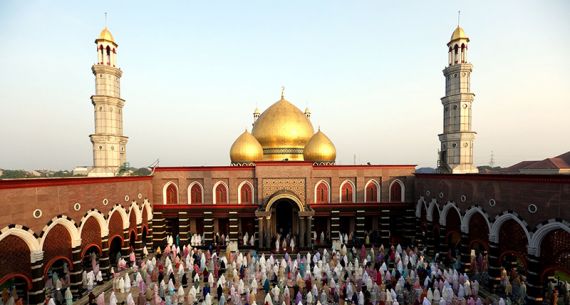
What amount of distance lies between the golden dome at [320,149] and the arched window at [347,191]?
3.83m

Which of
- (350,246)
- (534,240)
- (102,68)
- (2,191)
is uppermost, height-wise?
(102,68)

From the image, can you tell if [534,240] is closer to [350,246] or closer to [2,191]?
[350,246]

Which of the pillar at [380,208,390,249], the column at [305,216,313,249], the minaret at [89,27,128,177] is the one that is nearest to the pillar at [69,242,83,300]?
the minaret at [89,27,128,177]

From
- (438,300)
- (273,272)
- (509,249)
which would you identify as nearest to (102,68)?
(273,272)

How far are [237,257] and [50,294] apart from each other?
10188 mm

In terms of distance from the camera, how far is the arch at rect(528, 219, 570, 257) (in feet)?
40.4

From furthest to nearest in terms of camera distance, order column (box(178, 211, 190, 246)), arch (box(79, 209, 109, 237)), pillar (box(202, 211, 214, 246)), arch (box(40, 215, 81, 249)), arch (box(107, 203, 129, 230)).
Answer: pillar (box(202, 211, 214, 246)) → column (box(178, 211, 190, 246)) → arch (box(107, 203, 129, 230)) → arch (box(79, 209, 109, 237)) → arch (box(40, 215, 81, 249))

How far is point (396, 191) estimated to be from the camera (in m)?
25.0

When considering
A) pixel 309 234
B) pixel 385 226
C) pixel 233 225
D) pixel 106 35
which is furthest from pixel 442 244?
pixel 106 35

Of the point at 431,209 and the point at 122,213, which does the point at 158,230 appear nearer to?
the point at 122,213

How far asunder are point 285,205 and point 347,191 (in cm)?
650

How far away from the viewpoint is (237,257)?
19.4 m

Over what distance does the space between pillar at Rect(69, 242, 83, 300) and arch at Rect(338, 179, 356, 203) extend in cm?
1874

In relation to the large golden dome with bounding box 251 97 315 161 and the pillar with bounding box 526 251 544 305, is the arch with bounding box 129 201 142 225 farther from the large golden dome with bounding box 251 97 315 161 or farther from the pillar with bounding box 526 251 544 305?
the pillar with bounding box 526 251 544 305
